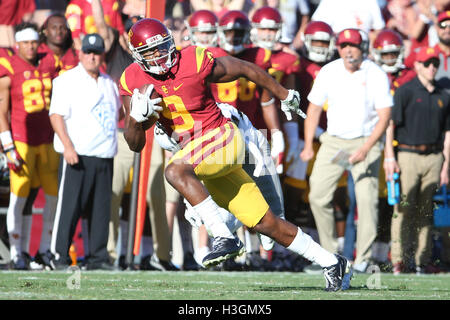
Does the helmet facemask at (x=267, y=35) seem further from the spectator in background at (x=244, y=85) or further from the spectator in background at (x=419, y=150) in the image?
the spectator in background at (x=419, y=150)

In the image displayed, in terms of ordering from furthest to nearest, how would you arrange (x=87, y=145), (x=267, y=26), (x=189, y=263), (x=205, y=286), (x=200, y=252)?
(x=267, y=26) → (x=189, y=263) → (x=200, y=252) → (x=87, y=145) → (x=205, y=286)

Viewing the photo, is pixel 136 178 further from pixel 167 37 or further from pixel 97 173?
pixel 167 37

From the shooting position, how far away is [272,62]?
912 centimetres

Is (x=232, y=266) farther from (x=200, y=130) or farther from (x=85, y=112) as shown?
(x=200, y=130)

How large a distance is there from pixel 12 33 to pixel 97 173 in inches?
85.6

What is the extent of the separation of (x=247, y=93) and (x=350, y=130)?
0.98 metres

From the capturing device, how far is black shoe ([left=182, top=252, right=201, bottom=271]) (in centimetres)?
884

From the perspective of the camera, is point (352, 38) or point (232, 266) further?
point (232, 266)

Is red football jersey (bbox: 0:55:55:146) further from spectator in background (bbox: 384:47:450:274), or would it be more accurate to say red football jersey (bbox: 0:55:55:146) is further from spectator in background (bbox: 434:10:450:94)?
spectator in background (bbox: 434:10:450:94)

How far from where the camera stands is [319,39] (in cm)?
926

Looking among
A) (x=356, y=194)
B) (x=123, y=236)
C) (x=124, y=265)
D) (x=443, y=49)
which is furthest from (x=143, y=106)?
(x=443, y=49)

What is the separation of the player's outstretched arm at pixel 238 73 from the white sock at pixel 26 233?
3.16 metres

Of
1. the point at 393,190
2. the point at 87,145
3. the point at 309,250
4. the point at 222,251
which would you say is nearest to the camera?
the point at 222,251

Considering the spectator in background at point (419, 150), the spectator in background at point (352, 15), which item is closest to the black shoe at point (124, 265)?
the spectator in background at point (419, 150)
